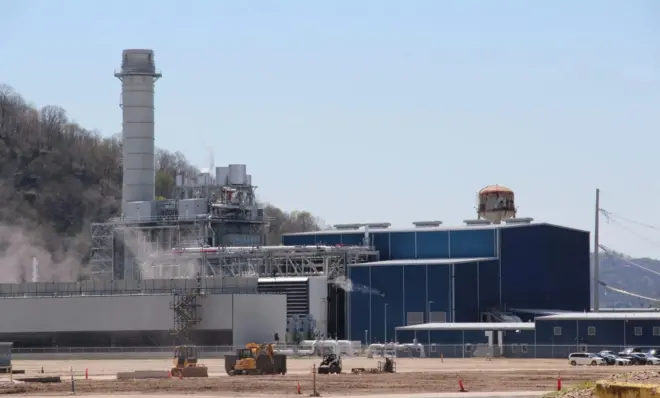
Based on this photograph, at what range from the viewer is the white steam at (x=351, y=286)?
116 meters

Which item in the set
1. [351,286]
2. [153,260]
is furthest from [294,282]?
[153,260]

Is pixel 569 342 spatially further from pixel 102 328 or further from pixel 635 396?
pixel 635 396

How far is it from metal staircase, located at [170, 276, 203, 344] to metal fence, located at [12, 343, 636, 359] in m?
1.33

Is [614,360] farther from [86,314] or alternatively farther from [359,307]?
[86,314]

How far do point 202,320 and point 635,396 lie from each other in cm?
7600

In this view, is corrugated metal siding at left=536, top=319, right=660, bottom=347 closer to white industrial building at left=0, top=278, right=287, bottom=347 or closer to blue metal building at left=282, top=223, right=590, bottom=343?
blue metal building at left=282, top=223, right=590, bottom=343

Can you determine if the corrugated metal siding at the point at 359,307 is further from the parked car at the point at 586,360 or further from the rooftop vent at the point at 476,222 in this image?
the parked car at the point at 586,360

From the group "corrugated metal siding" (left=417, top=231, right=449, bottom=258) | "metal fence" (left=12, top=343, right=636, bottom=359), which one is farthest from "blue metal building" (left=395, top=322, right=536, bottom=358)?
"corrugated metal siding" (left=417, top=231, right=449, bottom=258)

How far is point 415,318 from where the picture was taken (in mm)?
114125

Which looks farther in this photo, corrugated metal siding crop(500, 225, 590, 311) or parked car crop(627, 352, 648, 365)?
corrugated metal siding crop(500, 225, 590, 311)

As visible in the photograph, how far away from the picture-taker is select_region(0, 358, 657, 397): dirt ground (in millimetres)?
61031

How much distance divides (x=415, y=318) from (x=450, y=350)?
31.6ft

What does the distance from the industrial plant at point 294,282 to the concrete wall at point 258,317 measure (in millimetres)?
100

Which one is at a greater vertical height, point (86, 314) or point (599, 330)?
point (86, 314)
